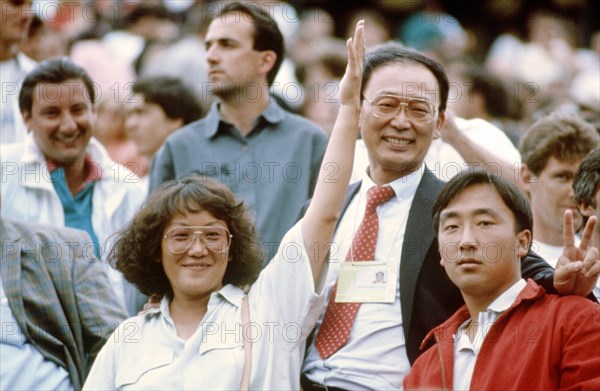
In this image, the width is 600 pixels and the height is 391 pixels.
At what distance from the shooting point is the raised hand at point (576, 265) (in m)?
4.35

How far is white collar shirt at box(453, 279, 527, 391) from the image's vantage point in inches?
174

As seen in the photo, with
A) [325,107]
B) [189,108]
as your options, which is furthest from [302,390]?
[325,107]

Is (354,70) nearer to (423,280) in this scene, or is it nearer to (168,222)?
(423,280)

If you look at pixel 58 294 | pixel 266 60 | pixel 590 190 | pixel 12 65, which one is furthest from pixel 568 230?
pixel 12 65

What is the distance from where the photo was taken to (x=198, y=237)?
201 inches

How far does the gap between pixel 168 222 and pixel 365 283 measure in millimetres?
846

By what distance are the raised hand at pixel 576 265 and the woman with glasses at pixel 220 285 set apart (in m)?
0.87

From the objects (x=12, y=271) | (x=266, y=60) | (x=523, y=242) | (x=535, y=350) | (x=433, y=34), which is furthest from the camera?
(x=433, y=34)

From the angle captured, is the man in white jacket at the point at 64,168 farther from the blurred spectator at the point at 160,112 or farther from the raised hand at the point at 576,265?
the raised hand at the point at 576,265

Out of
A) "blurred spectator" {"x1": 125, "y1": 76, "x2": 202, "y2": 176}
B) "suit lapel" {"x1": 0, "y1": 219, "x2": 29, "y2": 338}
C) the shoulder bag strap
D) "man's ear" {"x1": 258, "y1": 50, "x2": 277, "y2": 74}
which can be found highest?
"man's ear" {"x1": 258, "y1": 50, "x2": 277, "y2": 74}

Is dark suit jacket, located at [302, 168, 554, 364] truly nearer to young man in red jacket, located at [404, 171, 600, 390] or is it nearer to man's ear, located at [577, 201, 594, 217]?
young man in red jacket, located at [404, 171, 600, 390]

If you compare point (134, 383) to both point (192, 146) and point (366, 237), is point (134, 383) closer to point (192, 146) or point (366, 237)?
point (366, 237)

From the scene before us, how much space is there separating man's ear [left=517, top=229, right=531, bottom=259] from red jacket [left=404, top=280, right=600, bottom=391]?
0.51ft

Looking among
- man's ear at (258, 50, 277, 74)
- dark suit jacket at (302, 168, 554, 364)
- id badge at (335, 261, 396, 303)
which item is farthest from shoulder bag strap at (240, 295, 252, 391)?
man's ear at (258, 50, 277, 74)
